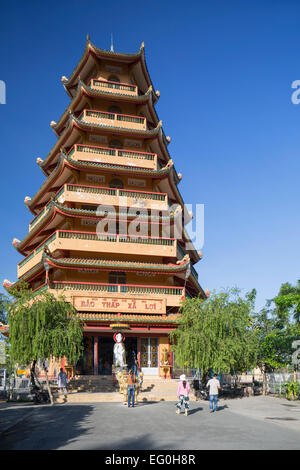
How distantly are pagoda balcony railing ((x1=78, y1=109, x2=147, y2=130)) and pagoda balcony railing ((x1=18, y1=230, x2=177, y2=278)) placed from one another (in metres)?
9.20

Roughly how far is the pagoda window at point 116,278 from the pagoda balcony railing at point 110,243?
5.37 feet

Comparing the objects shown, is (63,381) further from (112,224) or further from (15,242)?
(15,242)

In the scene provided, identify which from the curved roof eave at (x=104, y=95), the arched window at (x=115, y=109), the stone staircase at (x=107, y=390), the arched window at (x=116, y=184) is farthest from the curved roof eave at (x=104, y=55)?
the stone staircase at (x=107, y=390)

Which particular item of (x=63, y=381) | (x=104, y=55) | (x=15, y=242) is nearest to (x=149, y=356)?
(x=63, y=381)

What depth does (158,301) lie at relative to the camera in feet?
95.4

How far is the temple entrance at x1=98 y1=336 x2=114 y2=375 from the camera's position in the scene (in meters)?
29.1

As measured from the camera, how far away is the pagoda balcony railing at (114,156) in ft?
106

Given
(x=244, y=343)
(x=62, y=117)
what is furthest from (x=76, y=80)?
(x=244, y=343)

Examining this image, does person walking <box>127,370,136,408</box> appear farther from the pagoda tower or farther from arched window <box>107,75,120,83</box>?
arched window <box>107,75,120,83</box>

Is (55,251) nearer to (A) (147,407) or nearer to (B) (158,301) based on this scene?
(B) (158,301)

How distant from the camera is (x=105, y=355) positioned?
29.5m

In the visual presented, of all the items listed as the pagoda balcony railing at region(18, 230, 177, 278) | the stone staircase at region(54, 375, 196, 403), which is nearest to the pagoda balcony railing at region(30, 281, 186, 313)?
the pagoda balcony railing at region(18, 230, 177, 278)
